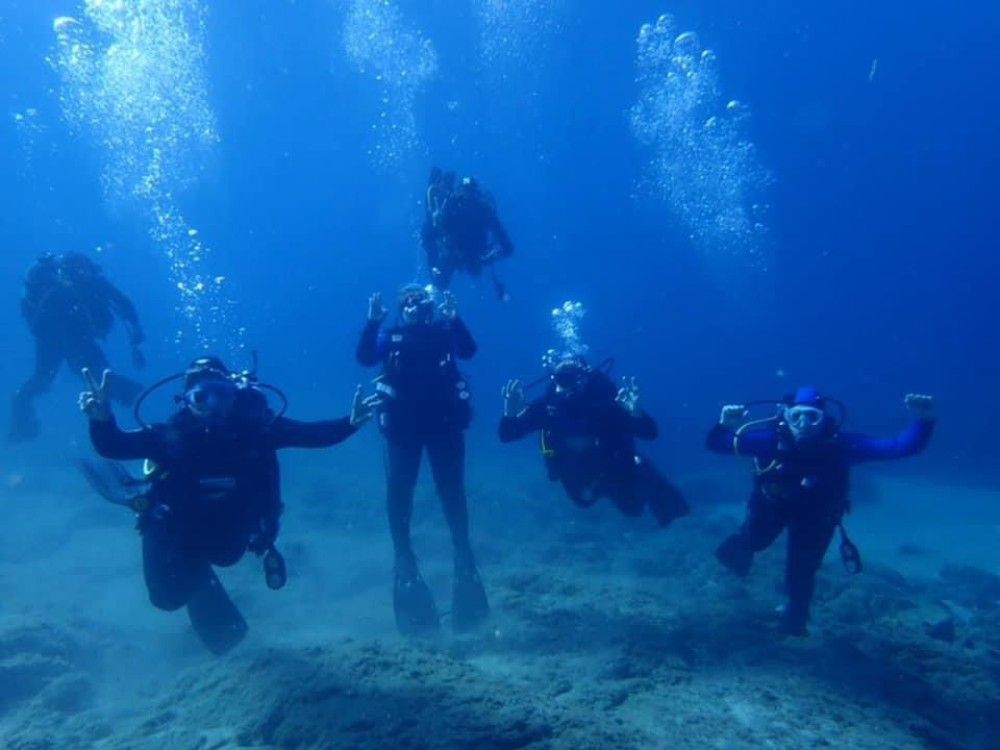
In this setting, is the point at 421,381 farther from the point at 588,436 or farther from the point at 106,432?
the point at 106,432

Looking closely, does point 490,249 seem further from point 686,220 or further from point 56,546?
point 686,220

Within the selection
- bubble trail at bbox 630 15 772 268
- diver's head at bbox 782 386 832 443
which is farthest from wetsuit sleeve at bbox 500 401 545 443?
bubble trail at bbox 630 15 772 268

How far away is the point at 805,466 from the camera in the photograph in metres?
6.34

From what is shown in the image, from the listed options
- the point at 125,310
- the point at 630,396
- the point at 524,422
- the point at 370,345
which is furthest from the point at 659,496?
the point at 125,310

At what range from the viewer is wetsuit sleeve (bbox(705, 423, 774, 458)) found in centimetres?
661

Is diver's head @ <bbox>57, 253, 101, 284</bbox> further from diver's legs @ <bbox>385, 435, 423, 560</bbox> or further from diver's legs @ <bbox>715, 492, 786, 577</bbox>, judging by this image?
diver's legs @ <bbox>715, 492, 786, 577</bbox>

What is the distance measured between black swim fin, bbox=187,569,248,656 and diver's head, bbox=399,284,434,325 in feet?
11.7

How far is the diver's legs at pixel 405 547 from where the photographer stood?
807 cm

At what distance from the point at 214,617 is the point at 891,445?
6947 millimetres

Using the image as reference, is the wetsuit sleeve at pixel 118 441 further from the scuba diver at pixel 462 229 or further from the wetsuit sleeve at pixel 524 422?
the scuba diver at pixel 462 229

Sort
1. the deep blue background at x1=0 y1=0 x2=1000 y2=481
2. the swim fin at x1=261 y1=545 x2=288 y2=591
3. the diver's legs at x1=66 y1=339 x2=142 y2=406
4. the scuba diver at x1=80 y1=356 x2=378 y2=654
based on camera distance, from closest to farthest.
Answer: the scuba diver at x1=80 y1=356 x2=378 y2=654
the swim fin at x1=261 y1=545 x2=288 y2=591
the diver's legs at x1=66 y1=339 x2=142 y2=406
the deep blue background at x1=0 y1=0 x2=1000 y2=481

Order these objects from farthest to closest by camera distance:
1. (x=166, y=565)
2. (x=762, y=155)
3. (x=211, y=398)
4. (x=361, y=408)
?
1. (x=762, y=155)
2. (x=361, y=408)
3. (x=166, y=565)
4. (x=211, y=398)

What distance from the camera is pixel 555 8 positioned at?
65.4 meters

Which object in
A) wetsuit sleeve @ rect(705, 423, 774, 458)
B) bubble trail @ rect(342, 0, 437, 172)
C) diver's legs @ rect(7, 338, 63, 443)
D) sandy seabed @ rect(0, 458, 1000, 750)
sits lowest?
sandy seabed @ rect(0, 458, 1000, 750)
